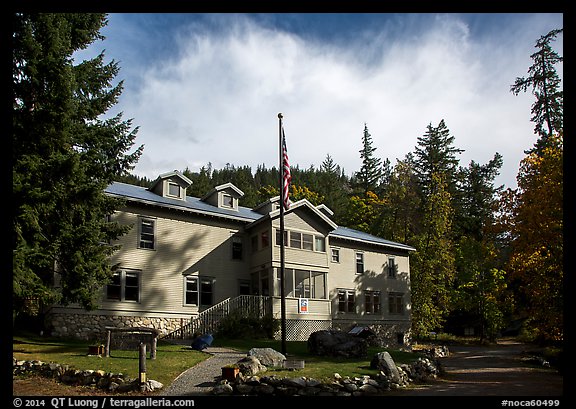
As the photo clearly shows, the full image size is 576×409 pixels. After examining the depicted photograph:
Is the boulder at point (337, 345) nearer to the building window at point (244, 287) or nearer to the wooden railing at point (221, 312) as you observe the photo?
the wooden railing at point (221, 312)

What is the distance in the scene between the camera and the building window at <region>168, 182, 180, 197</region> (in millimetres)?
29980

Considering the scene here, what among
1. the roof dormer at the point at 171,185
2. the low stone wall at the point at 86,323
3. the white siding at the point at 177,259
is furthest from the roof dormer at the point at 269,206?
the low stone wall at the point at 86,323

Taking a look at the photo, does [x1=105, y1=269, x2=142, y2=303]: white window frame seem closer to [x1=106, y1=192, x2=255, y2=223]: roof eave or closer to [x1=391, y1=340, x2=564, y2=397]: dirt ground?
[x1=106, y1=192, x2=255, y2=223]: roof eave

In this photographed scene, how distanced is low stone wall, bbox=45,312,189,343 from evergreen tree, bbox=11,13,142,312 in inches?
164

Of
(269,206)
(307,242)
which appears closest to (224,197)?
(269,206)

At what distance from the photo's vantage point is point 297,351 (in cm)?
2161

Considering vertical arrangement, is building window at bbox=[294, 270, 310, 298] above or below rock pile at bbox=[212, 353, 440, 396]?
above

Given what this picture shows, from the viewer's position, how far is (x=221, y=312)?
27953mm

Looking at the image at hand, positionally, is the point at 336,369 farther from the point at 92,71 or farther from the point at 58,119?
the point at 92,71

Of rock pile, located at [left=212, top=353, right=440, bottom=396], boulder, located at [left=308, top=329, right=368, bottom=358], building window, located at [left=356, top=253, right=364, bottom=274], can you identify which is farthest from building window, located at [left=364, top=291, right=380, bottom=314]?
rock pile, located at [left=212, top=353, right=440, bottom=396]

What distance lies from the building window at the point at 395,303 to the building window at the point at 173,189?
18308 mm

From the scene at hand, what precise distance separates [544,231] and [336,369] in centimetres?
1051

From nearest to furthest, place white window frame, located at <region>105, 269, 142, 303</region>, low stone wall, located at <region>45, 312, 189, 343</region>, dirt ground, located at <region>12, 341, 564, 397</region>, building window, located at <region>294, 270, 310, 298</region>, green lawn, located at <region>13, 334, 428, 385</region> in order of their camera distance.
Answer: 1. dirt ground, located at <region>12, 341, 564, 397</region>
2. green lawn, located at <region>13, 334, 428, 385</region>
3. low stone wall, located at <region>45, 312, 189, 343</region>
4. white window frame, located at <region>105, 269, 142, 303</region>
5. building window, located at <region>294, 270, 310, 298</region>

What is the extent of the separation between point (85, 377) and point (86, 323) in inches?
434
